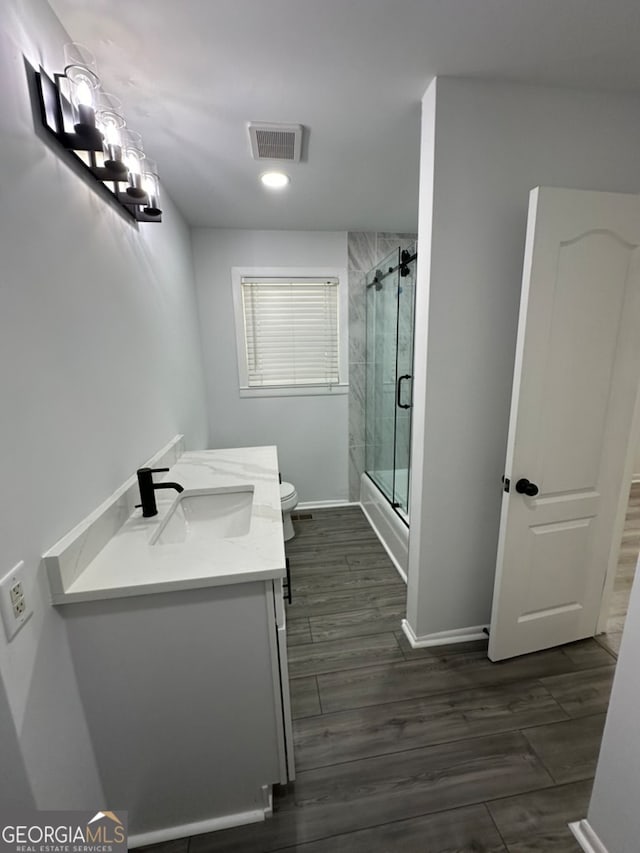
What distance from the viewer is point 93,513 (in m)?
1.09

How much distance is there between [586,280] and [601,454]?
2.53 feet

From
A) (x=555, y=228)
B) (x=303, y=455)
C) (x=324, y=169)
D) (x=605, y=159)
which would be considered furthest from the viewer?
(x=303, y=455)

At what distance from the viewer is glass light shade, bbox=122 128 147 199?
46.6 inches

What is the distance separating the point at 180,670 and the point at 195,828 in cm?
59

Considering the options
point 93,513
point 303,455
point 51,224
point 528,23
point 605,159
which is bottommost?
point 303,455

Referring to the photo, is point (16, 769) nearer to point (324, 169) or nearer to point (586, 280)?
point (586, 280)

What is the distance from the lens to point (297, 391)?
3078mm

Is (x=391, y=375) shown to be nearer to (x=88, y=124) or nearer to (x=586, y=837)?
(x=88, y=124)

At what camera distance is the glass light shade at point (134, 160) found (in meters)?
1.18

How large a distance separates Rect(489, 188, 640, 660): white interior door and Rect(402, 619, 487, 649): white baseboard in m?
A: 0.15

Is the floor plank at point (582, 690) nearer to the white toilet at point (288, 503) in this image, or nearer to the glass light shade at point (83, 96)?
the white toilet at point (288, 503)

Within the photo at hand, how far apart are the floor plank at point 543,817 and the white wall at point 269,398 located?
234 cm

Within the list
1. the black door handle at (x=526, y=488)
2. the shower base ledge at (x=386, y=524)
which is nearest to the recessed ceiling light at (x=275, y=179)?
the black door handle at (x=526, y=488)

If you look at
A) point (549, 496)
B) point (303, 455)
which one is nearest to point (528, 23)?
point (549, 496)
